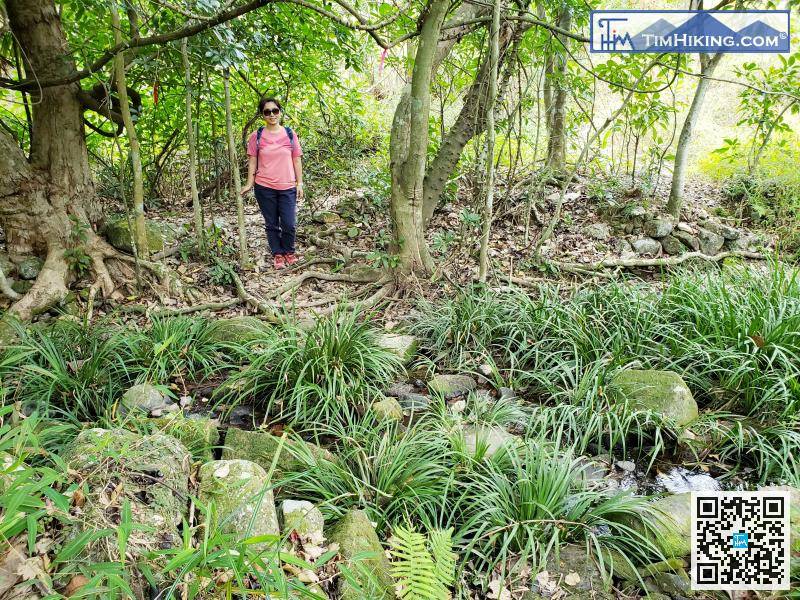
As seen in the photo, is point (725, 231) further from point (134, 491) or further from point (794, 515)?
point (134, 491)

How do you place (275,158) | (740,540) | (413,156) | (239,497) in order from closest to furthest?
(239,497) → (740,540) → (413,156) → (275,158)

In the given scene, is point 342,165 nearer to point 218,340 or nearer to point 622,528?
point 218,340

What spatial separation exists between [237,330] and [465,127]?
315 cm

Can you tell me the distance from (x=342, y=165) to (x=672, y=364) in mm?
5927

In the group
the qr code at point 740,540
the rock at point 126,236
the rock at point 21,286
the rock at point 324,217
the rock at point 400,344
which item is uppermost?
the rock at point 324,217

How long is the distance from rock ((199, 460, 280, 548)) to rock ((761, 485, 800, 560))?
88.7 inches

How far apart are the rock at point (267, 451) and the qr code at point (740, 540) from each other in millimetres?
1835

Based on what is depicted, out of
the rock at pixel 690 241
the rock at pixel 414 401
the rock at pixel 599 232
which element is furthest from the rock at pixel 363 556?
the rock at pixel 690 241

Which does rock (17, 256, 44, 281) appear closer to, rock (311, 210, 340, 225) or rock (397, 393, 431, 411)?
rock (311, 210, 340, 225)

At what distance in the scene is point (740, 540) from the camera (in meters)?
2.15

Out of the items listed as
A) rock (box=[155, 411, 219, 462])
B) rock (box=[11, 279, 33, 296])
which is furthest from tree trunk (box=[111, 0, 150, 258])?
rock (box=[155, 411, 219, 462])

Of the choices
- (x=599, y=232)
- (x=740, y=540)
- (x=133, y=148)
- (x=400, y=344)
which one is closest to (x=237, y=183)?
(x=133, y=148)

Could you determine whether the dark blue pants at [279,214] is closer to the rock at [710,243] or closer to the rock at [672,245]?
the rock at [672,245]

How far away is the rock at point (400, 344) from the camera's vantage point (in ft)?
12.3
